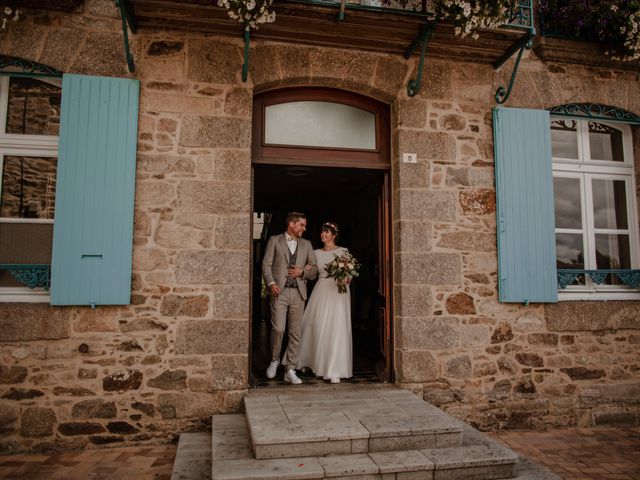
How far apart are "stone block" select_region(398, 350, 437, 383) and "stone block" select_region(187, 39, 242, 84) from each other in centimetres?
335

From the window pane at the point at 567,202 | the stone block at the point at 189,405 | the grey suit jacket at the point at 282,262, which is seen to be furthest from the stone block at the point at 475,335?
the stone block at the point at 189,405

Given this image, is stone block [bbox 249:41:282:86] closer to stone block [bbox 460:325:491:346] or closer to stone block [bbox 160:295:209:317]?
stone block [bbox 160:295:209:317]

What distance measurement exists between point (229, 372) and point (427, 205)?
2660mm

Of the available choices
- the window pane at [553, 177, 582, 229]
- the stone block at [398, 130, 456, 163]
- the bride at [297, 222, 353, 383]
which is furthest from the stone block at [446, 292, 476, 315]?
the window pane at [553, 177, 582, 229]

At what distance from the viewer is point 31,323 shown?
13.5ft

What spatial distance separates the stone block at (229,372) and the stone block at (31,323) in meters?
1.38

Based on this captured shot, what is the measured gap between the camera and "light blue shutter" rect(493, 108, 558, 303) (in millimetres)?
4926

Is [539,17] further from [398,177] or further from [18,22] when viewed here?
[18,22]

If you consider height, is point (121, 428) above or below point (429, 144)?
below

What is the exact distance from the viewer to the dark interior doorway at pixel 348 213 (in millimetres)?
6664

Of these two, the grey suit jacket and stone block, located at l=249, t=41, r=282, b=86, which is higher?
stone block, located at l=249, t=41, r=282, b=86

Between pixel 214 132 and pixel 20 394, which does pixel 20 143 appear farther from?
pixel 20 394

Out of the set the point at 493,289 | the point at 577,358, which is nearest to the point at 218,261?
the point at 493,289

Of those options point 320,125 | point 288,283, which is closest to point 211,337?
point 288,283
